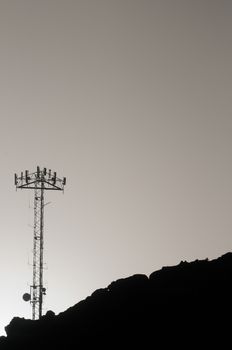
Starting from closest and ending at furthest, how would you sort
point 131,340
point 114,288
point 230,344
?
point 230,344, point 131,340, point 114,288

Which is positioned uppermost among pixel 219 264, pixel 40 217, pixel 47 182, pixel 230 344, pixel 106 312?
pixel 47 182

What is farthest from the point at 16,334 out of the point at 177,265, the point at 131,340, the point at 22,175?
the point at 22,175

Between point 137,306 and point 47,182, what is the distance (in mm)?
20036

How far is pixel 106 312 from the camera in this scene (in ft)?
85.5

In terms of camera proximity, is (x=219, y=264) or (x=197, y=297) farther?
(x=219, y=264)

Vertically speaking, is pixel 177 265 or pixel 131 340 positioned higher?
pixel 177 265

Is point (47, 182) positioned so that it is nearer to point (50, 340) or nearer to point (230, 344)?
point (50, 340)

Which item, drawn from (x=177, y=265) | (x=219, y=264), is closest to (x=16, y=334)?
(x=177, y=265)

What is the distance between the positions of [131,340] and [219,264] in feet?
19.7

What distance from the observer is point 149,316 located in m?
24.9

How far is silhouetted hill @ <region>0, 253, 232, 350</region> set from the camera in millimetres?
23438

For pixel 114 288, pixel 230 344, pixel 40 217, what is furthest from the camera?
pixel 40 217

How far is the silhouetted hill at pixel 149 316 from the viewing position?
923 inches

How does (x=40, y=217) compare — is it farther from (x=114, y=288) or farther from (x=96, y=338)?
(x=96, y=338)
